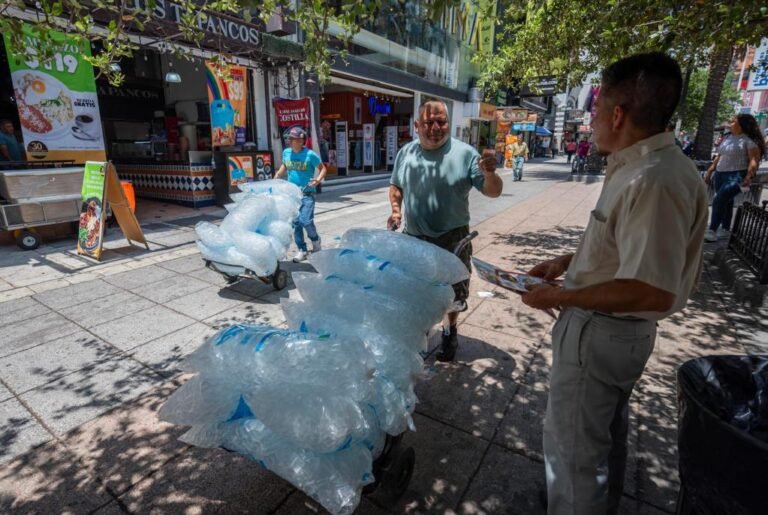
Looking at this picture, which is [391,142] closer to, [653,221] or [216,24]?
[216,24]

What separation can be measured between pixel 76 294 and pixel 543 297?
5357 millimetres

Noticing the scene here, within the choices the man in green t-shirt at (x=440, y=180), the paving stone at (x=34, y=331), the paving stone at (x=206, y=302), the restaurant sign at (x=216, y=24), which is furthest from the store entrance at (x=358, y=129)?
the man in green t-shirt at (x=440, y=180)

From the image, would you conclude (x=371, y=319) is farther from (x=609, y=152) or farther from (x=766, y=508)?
(x=766, y=508)

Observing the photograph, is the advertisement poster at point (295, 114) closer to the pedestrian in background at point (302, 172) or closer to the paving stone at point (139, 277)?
the pedestrian in background at point (302, 172)

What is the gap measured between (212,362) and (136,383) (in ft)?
6.44

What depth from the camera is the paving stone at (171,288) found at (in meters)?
4.90

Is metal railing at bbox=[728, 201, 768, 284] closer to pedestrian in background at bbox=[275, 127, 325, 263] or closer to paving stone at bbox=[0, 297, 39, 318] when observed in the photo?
pedestrian in background at bbox=[275, 127, 325, 263]

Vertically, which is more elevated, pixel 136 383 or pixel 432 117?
pixel 432 117

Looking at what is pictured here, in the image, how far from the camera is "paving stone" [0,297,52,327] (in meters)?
4.24

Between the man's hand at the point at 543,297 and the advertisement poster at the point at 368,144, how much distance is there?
60.8 feet

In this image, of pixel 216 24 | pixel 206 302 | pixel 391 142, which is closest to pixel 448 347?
pixel 206 302

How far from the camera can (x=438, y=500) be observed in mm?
2191

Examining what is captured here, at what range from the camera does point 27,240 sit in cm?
665

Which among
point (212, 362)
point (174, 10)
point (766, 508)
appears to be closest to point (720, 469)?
point (766, 508)
